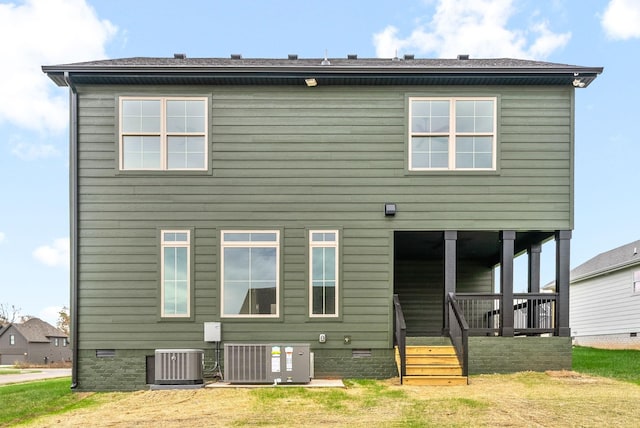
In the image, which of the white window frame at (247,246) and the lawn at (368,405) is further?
the white window frame at (247,246)

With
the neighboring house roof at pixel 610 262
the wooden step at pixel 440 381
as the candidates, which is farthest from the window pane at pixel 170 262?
the neighboring house roof at pixel 610 262

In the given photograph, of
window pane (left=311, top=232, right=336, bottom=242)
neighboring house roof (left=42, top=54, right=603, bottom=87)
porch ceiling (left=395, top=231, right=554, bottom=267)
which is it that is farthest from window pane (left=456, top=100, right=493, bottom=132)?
window pane (left=311, top=232, right=336, bottom=242)

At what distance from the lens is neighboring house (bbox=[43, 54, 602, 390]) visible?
33.2 feet

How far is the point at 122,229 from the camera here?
10273 mm

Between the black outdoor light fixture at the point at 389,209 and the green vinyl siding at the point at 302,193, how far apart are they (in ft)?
0.34

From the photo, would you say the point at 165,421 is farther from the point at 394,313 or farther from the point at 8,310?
the point at 8,310

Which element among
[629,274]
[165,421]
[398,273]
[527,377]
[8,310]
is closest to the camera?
[165,421]

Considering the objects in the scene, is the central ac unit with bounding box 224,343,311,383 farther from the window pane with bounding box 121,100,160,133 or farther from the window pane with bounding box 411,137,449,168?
the window pane with bounding box 121,100,160,133

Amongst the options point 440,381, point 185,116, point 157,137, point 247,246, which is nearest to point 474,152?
point 440,381

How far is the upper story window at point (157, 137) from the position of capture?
10328mm

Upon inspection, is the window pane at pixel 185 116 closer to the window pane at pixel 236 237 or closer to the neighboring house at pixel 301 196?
the neighboring house at pixel 301 196

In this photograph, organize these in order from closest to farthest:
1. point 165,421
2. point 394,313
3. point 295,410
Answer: point 165,421 → point 295,410 → point 394,313

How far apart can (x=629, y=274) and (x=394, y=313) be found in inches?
546

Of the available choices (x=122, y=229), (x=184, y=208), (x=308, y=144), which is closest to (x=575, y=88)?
(x=308, y=144)
